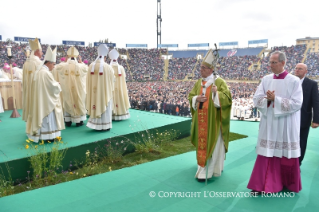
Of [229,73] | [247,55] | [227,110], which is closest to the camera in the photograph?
[227,110]

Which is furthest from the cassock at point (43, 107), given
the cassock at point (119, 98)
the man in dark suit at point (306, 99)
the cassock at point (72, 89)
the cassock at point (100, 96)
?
the man in dark suit at point (306, 99)

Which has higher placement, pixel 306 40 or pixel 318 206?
pixel 306 40

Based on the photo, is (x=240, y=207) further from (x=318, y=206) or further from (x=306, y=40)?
(x=306, y=40)

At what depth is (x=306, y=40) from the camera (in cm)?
6028

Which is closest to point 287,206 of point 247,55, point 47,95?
point 47,95

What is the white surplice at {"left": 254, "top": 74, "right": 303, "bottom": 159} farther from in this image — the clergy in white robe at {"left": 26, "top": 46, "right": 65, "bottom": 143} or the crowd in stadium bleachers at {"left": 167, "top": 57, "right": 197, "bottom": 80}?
the crowd in stadium bleachers at {"left": 167, "top": 57, "right": 197, "bottom": 80}

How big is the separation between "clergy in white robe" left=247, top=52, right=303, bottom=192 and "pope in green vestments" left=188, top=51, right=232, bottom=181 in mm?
644

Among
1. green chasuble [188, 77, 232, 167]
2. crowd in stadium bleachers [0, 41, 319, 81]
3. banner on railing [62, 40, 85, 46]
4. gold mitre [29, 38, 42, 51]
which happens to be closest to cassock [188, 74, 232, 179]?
green chasuble [188, 77, 232, 167]

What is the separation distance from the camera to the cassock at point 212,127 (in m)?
4.09

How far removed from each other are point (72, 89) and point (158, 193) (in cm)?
523

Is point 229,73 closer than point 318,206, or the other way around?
point 318,206

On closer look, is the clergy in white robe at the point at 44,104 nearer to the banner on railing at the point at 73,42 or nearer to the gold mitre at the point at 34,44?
the gold mitre at the point at 34,44

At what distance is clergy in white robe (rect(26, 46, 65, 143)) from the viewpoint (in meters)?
5.57

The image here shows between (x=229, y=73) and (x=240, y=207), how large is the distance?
4343 centimetres
